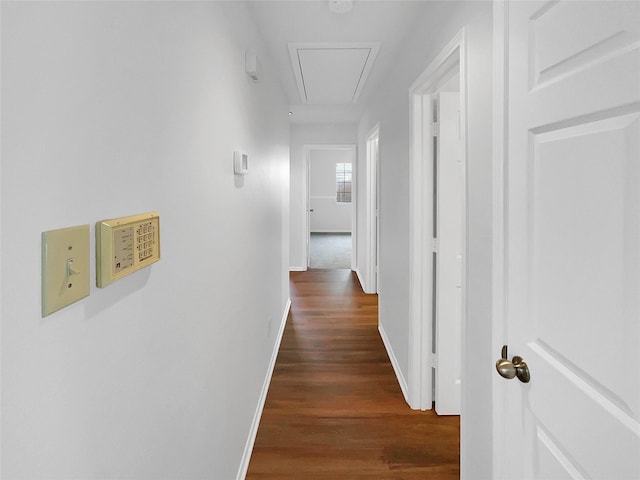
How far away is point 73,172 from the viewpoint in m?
0.62

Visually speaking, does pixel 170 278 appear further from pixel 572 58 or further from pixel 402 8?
pixel 402 8

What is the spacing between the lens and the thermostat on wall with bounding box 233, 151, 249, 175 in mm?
1714

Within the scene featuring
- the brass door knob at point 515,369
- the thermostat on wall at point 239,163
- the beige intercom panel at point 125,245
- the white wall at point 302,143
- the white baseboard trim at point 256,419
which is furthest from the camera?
the white wall at point 302,143

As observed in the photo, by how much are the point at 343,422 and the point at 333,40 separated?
244cm

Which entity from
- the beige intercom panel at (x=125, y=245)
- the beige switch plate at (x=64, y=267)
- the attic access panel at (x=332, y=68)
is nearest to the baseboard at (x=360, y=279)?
the attic access panel at (x=332, y=68)

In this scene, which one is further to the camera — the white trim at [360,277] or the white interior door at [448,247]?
the white trim at [360,277]

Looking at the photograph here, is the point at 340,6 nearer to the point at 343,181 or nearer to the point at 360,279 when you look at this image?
the point at 360,279

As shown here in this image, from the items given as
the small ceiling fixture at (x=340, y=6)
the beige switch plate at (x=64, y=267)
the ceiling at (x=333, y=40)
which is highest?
the ceiling at (x=333, y=40)

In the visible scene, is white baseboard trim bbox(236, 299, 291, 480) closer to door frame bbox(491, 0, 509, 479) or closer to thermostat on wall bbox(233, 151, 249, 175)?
door frame bbox(491, 0, 509, 479)

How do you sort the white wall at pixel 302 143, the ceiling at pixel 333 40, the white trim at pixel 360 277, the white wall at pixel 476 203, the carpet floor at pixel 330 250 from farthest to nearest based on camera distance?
the carpet floor at pixel 330 250, the white wall at pixel 302 143, the white trim at pixel 360 277, the ceiling at pixel 333 40, the white wall at pixel 476 203

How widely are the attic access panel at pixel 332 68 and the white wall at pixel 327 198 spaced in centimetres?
723

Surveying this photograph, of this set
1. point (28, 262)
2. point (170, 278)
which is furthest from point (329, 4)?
point (28, 262)

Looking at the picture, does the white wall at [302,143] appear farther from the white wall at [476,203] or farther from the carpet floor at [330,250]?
the white wall at [476,203]

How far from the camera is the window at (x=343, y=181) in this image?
38.1ft
